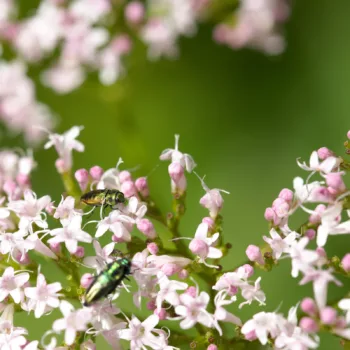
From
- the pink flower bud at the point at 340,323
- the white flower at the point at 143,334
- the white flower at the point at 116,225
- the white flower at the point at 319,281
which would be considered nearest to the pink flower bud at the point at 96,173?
the white flower at the point at 116,225

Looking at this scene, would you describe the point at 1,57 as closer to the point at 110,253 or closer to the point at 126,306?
the point at 126,306

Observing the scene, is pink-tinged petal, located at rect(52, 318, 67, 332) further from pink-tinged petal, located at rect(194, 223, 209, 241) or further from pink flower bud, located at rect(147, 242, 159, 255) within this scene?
pink-tinged petal, located at rect(194, 223, 209, 241)

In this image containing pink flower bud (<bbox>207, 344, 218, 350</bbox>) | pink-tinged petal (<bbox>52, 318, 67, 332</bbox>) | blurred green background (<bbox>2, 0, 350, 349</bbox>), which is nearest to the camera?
pink-tinged petal (<bbox>52, 318, 67, 332</bbox>)

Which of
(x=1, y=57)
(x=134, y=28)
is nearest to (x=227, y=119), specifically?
(x=134, y=28)

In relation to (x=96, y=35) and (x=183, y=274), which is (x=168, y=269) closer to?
(x=183, y=274)

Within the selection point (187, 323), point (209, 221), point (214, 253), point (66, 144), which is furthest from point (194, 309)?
point (66, 144)

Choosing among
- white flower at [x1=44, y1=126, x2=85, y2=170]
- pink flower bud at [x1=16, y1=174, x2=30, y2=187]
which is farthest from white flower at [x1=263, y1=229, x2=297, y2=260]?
pink flower bud at [x1=16, y1=174, x2=30, y2=187]
